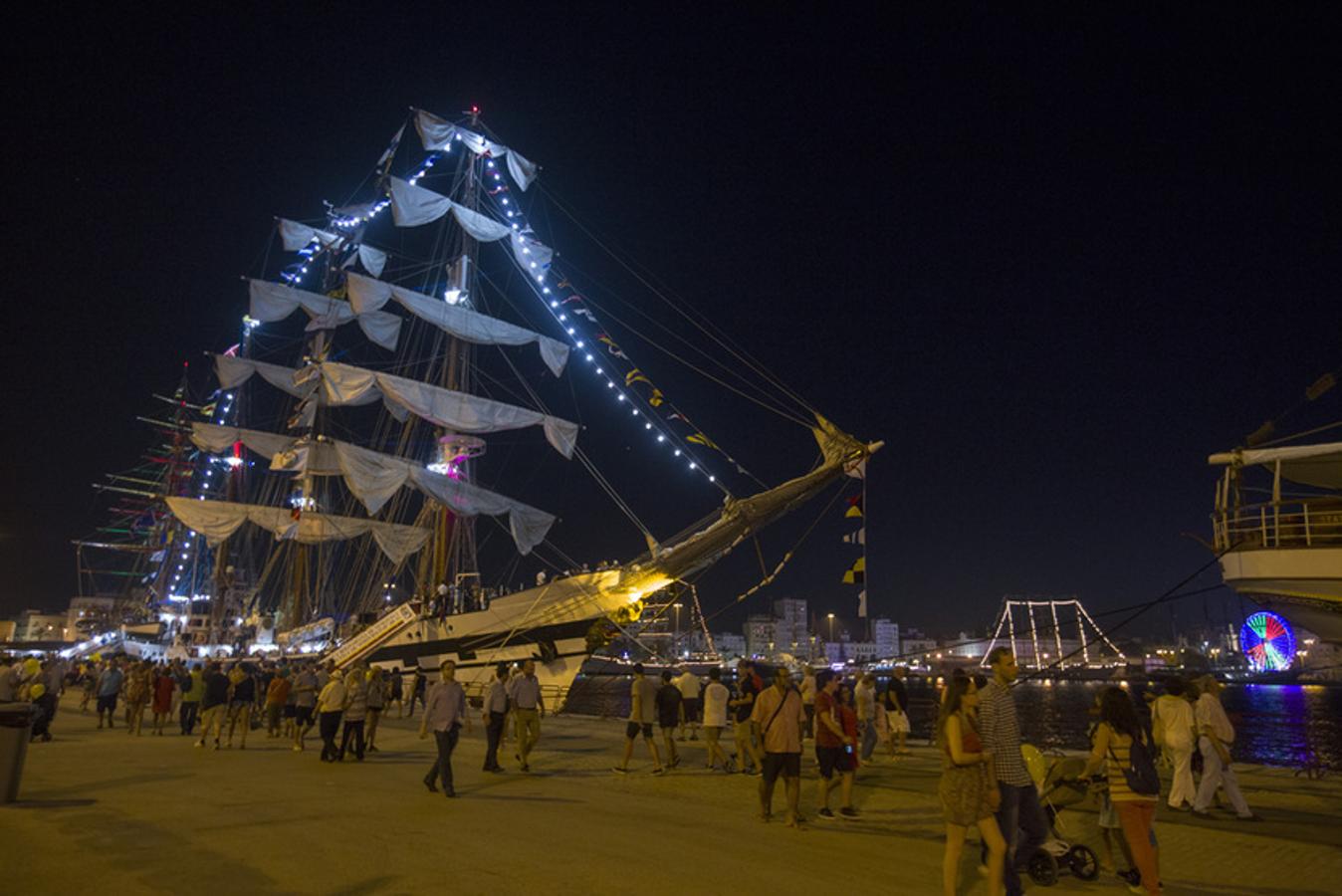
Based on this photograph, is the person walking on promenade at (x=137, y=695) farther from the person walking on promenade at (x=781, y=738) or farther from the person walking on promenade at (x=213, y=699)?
the person walking on promenade at (x=781, y=738)

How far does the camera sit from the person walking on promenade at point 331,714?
42.0ft

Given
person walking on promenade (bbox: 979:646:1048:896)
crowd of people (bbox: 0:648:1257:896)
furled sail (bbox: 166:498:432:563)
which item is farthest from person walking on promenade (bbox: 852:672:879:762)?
furled sail (bbox: 166:498:432:563)

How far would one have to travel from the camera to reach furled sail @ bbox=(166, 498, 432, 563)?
44.0m

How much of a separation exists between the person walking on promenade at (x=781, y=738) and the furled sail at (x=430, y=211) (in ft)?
103

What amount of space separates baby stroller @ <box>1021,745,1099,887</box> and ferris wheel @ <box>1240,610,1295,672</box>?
12.4 m

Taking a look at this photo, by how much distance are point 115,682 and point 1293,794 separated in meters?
21.7

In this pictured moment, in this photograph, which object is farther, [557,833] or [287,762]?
[287,762]

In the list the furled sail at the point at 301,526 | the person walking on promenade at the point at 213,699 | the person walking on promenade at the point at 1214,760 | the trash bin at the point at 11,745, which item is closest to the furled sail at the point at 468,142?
the furled sail at the point at 301,526

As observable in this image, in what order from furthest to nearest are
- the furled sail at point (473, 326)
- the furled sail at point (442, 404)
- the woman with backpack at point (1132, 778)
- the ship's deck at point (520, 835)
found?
the furled sail at point (473, 326) < the furled sail at point (442, 404) < the ship's deck at point (520, 835) < the woman with backpack at point (1132, 778)

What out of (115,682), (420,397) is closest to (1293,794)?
(115,682)

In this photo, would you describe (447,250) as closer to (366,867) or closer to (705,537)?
(705,537)

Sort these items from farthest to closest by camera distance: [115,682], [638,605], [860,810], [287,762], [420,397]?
1. [420,397]
2. [638,605]
3. [115,682]
4. [287,762]
5. [860,810]

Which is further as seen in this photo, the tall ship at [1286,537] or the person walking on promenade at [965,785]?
the tall ship at [1286,537]

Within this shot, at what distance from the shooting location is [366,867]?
616cm
